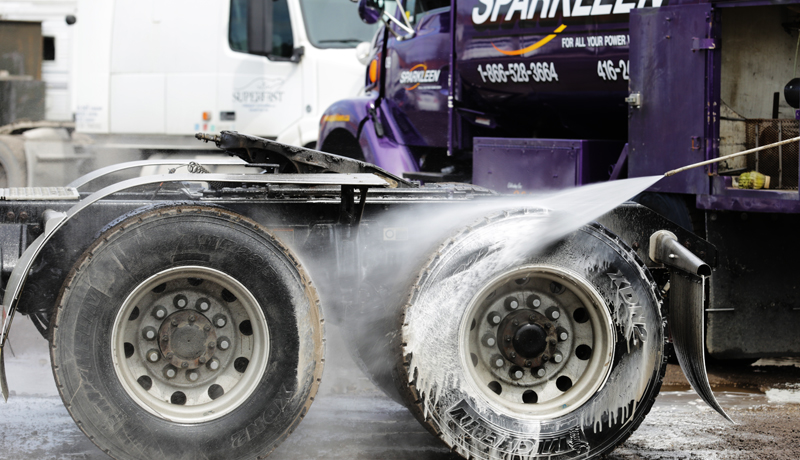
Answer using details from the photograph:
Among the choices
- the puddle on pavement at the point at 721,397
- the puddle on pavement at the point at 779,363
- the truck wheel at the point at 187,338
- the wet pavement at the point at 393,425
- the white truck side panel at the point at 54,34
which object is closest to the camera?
the truck wheel at the point at 187,338

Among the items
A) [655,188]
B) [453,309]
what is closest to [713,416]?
[655,188]

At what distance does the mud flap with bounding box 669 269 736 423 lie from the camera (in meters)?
3.82

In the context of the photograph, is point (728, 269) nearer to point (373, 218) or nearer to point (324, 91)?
point (373, 218)

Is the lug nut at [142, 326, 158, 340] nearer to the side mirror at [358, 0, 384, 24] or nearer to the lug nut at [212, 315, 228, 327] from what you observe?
the lug nut at [212, 315, 228, 327]

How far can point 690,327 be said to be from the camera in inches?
155

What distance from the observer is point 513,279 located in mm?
3840

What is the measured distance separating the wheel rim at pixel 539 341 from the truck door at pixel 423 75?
9.11ft

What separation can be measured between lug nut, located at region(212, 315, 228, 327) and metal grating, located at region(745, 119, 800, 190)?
269 centimetres

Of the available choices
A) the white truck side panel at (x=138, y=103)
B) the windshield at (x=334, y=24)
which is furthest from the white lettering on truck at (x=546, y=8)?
the white truck side panel at (x=138, y=103)

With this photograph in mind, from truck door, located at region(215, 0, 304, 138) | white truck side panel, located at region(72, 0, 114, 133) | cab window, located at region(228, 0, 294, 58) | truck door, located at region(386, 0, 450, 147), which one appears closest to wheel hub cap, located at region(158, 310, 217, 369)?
truck door, located at region(386, 0, 450, 147)

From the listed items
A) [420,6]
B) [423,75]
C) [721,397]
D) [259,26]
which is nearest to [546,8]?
[423,75]

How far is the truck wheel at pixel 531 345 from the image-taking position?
3.64 meters

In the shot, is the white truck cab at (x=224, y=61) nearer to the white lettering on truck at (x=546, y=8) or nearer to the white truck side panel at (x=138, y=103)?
the white truck side panel at (x=138, y=103)

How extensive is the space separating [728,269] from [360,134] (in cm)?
355
